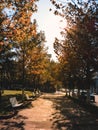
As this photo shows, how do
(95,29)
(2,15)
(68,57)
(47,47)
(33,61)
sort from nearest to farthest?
(95,29) < (2,15) < (68,57) < (33,61) < (47,47)

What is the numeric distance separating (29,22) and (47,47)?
120 ft

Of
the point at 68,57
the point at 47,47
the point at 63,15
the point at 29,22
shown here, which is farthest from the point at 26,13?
the point at 47,47

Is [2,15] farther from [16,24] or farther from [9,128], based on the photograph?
[9,128]

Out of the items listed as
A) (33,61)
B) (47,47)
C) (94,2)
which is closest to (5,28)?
(94,2)

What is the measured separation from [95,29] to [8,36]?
5794 millimetres

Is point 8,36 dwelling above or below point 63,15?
below

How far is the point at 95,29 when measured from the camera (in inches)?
703

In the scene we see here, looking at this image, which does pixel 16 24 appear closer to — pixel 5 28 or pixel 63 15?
pixel 5 28

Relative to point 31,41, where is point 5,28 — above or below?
below

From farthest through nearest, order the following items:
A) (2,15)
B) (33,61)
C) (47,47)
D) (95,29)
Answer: (47,47), (33,61), (2,15), (95,29)

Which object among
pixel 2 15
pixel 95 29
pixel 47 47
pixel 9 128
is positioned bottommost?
pixel 9 128

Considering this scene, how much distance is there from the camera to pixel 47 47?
58.5 m

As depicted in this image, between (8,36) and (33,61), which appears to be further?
(33,61)

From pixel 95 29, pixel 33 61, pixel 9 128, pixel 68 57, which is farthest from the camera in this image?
pixel 33 61
